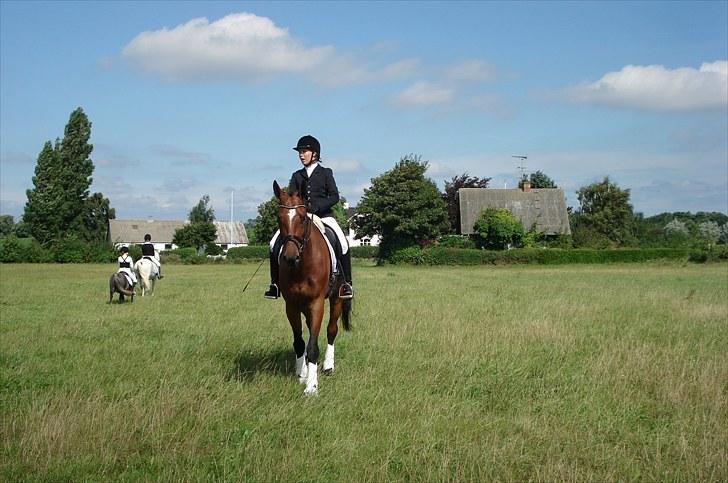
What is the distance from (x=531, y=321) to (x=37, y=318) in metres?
11.0

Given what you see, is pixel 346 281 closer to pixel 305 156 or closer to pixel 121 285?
pixel 305 156

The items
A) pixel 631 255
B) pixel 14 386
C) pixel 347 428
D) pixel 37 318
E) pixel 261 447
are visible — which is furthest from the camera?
pixel 631 255

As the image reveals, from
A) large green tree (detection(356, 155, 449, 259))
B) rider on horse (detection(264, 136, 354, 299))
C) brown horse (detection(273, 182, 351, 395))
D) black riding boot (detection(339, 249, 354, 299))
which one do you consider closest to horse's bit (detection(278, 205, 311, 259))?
brown horse (detection(273, 182, 351, 395))

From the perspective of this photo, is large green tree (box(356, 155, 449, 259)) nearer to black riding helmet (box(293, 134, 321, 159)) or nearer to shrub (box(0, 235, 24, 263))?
shrub (box(0, 235, 24, 263))

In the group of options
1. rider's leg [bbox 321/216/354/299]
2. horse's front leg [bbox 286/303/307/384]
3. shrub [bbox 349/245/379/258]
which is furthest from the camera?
shrub [bbox 349/245/379/258]

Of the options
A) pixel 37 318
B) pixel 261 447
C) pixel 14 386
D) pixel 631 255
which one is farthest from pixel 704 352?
pixel 631 255

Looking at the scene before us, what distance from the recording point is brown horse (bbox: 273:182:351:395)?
821 cm

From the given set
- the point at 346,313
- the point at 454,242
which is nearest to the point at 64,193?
the point at 454,242

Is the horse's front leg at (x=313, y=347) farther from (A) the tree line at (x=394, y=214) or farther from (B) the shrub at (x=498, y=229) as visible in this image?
(B) the shrub at (x=498, y=229)

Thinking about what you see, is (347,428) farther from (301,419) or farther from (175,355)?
(175,355)

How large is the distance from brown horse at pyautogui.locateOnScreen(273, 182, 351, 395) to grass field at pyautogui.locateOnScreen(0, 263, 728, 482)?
37cm

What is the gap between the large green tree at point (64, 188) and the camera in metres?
73.8

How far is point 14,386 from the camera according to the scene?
26.8 ft

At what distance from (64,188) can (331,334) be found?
7292 centimetres
